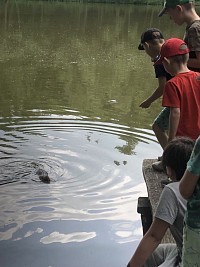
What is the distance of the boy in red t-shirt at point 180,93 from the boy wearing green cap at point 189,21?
41 centimetres

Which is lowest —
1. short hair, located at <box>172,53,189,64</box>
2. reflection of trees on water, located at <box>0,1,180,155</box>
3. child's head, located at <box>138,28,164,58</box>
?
reflection of trees on water, located at <box>0,1,180,155</box>

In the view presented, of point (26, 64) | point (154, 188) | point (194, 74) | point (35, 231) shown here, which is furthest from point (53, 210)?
point (26, 64)

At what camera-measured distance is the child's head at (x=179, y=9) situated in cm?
415

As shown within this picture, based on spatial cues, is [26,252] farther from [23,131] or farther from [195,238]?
[23,131]

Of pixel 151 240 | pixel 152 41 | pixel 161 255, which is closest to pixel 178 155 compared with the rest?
pixel 151 240

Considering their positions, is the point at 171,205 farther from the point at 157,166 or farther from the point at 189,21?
the point at 189,21

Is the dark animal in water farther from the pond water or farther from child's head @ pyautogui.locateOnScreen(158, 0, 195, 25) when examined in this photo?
child's head @ pyautogui.locateOnScreen(158, 0, 195, 25)

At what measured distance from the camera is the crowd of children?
7.37 feet

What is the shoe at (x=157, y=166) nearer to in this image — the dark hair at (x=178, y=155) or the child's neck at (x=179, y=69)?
the child's neck at (x=179, y=69)

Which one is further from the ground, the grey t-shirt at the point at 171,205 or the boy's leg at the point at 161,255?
the grey t-shirt at the point at 171,205

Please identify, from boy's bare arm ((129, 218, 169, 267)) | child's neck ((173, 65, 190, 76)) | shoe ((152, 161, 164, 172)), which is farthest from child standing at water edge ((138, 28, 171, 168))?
boy's bare arm ((129, 218, 169, 267))

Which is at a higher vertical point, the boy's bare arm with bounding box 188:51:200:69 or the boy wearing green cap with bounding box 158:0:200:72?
the boy wearing green cap with bounding box 158:0:200:72

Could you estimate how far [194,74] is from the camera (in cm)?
373

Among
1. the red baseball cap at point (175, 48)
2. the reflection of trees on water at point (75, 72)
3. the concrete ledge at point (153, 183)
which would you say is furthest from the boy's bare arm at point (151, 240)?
Result: the reflection of trees on water at point (75, 72)
